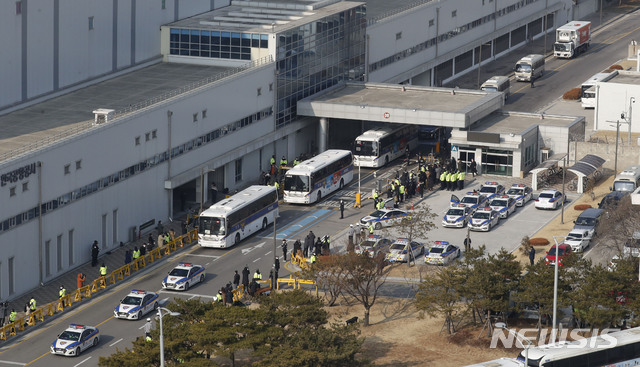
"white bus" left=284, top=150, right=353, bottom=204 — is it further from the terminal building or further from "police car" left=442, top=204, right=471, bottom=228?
"police car" left=442, top=204, right=471, bottom=228

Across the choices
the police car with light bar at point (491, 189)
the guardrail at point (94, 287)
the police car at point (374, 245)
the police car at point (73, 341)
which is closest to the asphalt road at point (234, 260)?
the police car at point (73, 341)

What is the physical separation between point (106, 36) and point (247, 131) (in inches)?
553

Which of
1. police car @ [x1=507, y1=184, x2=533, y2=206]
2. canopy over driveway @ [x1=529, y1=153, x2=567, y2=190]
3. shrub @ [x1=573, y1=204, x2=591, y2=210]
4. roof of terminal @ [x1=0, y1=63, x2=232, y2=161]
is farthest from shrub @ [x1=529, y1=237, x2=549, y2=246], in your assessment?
roof of terminal @ [x1=0, y1=63, x2=232, y2=161]

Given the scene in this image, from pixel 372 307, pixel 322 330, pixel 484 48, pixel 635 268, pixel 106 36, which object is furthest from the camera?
pixel 484 48

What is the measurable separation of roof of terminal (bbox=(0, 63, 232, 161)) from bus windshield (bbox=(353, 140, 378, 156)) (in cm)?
1322

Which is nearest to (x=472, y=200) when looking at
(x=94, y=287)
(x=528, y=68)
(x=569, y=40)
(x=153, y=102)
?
(x=153, y=102)

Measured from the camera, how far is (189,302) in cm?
7069

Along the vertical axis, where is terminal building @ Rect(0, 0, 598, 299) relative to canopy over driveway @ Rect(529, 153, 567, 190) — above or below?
above

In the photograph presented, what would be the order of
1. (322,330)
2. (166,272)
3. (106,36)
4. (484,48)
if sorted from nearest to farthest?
(322,330)
(166,272)
(106,36)
(484,48)

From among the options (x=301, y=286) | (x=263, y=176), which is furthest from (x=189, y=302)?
(x=263, y=176)

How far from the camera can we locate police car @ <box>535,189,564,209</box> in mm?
101062

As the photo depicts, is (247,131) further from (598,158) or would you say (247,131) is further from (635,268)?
(635,268)

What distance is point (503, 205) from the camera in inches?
3915

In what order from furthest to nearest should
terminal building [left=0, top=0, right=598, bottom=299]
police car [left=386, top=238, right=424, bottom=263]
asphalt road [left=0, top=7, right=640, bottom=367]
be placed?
police car [left=386, top=238, right=424, bottom=263] < terminal building [left=0, top=0, right=598, bottom=299] < asphalt road [left=0, top=7, right=640, bottom=367]
